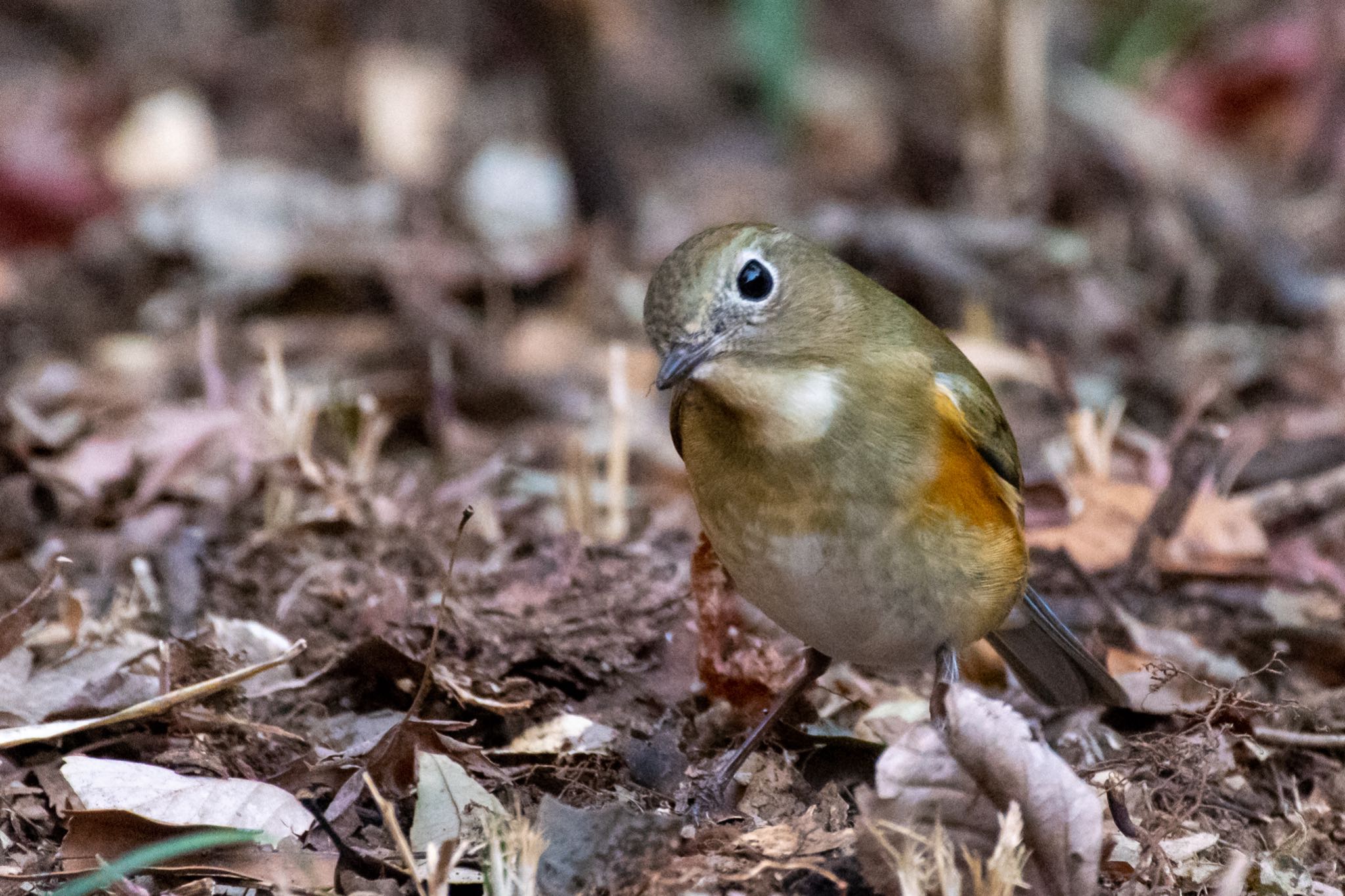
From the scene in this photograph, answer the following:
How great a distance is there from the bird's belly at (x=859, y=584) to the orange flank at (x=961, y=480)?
82 mm

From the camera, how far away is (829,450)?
337 centimetres

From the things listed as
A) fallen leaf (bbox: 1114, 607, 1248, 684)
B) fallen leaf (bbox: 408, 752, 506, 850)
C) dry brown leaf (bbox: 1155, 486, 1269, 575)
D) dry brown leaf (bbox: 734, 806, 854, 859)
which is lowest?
fallen leaf (bbox: 1114, 607, 1248, 684)

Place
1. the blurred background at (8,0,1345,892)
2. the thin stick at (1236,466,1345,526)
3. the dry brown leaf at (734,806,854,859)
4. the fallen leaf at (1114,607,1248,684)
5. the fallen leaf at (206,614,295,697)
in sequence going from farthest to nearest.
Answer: the thin stick at (1236,466,1345,526) → the blurred background at (8,0,1345,892) → the fallen leaf at (1114,607,1248,684) → the fallen leaf at (206,614,295,697) → the dry brown leaf at (734,806,854,859)

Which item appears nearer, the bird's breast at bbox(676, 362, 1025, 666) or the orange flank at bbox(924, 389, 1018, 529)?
the bird's breast at bbox(676, 362, 1025, 666)

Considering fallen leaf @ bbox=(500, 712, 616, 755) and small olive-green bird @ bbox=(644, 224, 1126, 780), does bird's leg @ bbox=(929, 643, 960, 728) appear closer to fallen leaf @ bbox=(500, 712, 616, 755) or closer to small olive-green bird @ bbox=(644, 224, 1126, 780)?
small olive-green bird @ bbox=(644, 224, 1126, 780)

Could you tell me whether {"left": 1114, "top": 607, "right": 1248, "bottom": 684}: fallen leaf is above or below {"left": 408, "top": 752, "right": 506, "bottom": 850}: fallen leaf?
below

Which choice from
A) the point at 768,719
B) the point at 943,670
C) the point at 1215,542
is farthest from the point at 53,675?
the point at 1215,542

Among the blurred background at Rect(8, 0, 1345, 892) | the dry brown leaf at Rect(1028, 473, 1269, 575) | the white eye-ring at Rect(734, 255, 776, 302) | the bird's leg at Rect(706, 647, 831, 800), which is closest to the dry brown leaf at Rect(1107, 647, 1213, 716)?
the blurred background at Rect(8, 0, 1345, 892)

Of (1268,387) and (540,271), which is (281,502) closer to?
(540,271)

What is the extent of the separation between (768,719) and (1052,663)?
0.83 metres

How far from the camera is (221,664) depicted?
145 inches

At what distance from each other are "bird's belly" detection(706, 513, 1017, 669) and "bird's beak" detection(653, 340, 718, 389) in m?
0.38

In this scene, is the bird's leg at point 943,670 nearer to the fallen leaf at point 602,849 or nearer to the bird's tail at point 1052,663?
the bird's tail at point 1052,663

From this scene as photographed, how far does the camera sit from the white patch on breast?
132 inches
